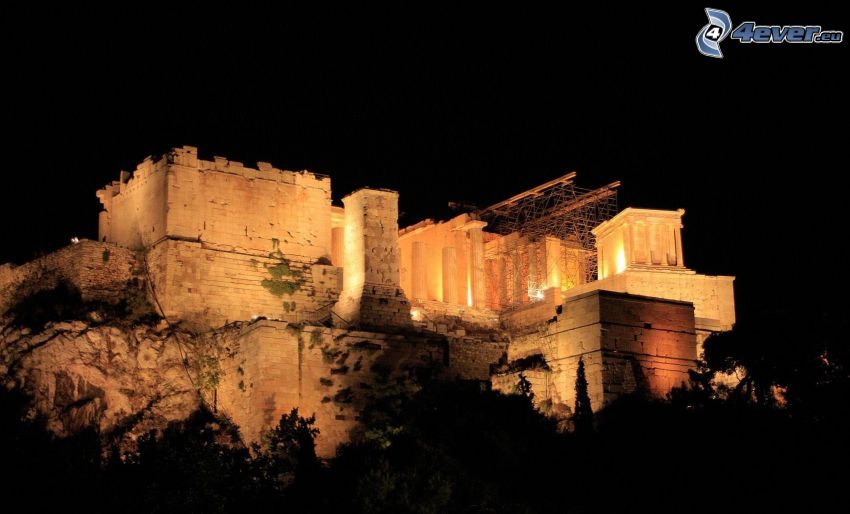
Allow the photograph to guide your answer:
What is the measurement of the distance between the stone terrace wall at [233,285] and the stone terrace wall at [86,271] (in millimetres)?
902

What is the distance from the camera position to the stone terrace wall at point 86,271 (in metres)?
47.6

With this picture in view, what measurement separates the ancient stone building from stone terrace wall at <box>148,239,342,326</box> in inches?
1.8

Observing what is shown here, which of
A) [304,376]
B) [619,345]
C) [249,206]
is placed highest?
[249,206]

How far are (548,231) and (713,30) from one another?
9838 millimetres

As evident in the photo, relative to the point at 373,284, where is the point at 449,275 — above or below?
above

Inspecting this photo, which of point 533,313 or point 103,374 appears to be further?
point 533,313

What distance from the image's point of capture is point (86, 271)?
→ 4762cm

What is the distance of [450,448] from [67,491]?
11.7 metres

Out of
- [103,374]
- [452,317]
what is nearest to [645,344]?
[452,317]

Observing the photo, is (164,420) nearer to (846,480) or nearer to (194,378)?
(194,378)

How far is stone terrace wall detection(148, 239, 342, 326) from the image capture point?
157 ft

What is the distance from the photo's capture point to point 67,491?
33.9 meters

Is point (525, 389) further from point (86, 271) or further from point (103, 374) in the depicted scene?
point (86, 271)

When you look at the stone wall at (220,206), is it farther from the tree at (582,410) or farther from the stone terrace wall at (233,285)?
the tree at (582,410)
